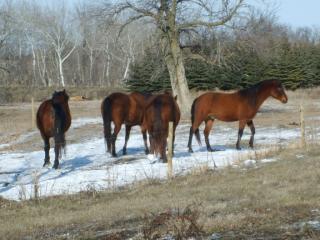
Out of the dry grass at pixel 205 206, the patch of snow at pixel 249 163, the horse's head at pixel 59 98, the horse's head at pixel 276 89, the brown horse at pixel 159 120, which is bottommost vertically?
the patch of snow at pixel 249 163

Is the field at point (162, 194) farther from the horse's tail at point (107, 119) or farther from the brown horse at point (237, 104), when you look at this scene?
the brown horse at point (237, 104)

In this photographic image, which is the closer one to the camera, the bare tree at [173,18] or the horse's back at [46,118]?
the horse's back at [46,118]

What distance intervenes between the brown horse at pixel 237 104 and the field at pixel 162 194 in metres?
0.97

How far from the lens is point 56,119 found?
46.2ft

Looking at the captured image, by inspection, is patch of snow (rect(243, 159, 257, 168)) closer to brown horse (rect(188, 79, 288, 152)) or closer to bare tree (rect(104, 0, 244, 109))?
brown horse (rect(188, 79, 288, 152))

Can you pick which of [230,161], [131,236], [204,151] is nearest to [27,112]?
[204,151]

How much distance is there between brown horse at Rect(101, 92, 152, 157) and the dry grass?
5326 millimetres

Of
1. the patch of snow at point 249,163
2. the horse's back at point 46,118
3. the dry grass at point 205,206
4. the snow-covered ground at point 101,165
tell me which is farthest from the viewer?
the horse's back at point 46,118

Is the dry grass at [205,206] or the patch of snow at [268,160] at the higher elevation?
the dry grass at [205,206]

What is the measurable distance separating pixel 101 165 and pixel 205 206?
7070 millimetres

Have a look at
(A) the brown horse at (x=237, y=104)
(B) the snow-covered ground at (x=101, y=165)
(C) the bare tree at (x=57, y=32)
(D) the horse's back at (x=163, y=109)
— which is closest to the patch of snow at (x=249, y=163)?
(B) the snow-covered ground at (x=101, y=165)

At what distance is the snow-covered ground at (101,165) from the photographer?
37.7ft

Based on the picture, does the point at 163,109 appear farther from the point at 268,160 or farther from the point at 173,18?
the point at 173,18

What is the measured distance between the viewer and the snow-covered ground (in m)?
11.5
